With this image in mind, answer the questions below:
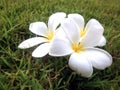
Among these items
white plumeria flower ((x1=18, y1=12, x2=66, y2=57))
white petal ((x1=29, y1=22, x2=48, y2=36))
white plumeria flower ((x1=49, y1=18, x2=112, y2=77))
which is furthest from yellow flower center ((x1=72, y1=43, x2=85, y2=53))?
white petal ((x1=29, y1=22, x2=48, y2=36))

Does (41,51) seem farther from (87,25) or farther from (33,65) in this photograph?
(87,25)

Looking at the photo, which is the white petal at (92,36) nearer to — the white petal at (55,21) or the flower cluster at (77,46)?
the flower cluster at (77,46)

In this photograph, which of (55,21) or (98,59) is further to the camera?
(55,21)

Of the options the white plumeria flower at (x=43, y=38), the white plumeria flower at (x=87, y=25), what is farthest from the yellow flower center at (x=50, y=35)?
the white plumeria flower at (x=87, y=25)

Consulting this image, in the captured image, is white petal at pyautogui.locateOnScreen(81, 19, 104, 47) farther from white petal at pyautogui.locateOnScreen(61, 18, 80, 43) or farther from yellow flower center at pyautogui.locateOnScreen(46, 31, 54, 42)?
yellow flower center at pyautogui.locateOnScreen(46, 31, 54, 42)

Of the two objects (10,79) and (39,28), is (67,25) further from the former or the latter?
(10,79)

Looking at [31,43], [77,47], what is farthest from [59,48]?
[31,43]
